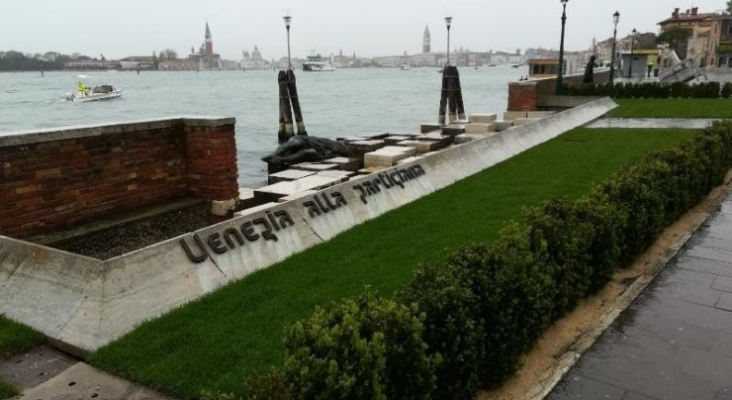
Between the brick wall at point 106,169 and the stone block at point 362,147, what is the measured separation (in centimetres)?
842

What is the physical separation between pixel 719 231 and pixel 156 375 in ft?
23.9

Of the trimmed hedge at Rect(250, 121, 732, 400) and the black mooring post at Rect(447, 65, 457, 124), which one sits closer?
the trimmed hedge at Rect(250, 121, 732, 400)

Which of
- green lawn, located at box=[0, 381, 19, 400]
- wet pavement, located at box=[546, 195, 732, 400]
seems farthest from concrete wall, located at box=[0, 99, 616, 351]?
wet pavement, located at box=[546, 195, 732, 400]

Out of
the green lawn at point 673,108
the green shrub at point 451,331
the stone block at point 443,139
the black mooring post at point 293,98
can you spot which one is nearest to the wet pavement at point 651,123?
the green lawn at point 673,108

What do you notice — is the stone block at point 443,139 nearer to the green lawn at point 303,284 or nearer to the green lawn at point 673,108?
the green lawn at point 303,284

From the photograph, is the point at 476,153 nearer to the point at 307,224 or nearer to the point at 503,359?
the point at 307,224

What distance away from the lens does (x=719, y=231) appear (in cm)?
771

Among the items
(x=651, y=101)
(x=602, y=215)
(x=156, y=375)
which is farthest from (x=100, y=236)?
(x=651, y=101)

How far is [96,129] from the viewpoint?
690 cm

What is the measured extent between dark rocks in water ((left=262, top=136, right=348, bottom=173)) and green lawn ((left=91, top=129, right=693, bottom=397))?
269 inches

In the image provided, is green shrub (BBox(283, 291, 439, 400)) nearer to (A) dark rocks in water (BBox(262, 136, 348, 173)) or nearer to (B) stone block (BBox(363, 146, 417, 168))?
(B) stone block (BBox(363, 146, 417, 168))

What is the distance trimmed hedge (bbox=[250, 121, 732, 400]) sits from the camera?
307cm

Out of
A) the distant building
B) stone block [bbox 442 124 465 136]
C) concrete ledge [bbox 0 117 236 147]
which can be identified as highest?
the distant building

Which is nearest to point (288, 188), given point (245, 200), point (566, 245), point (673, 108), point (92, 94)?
point (245, 200)
